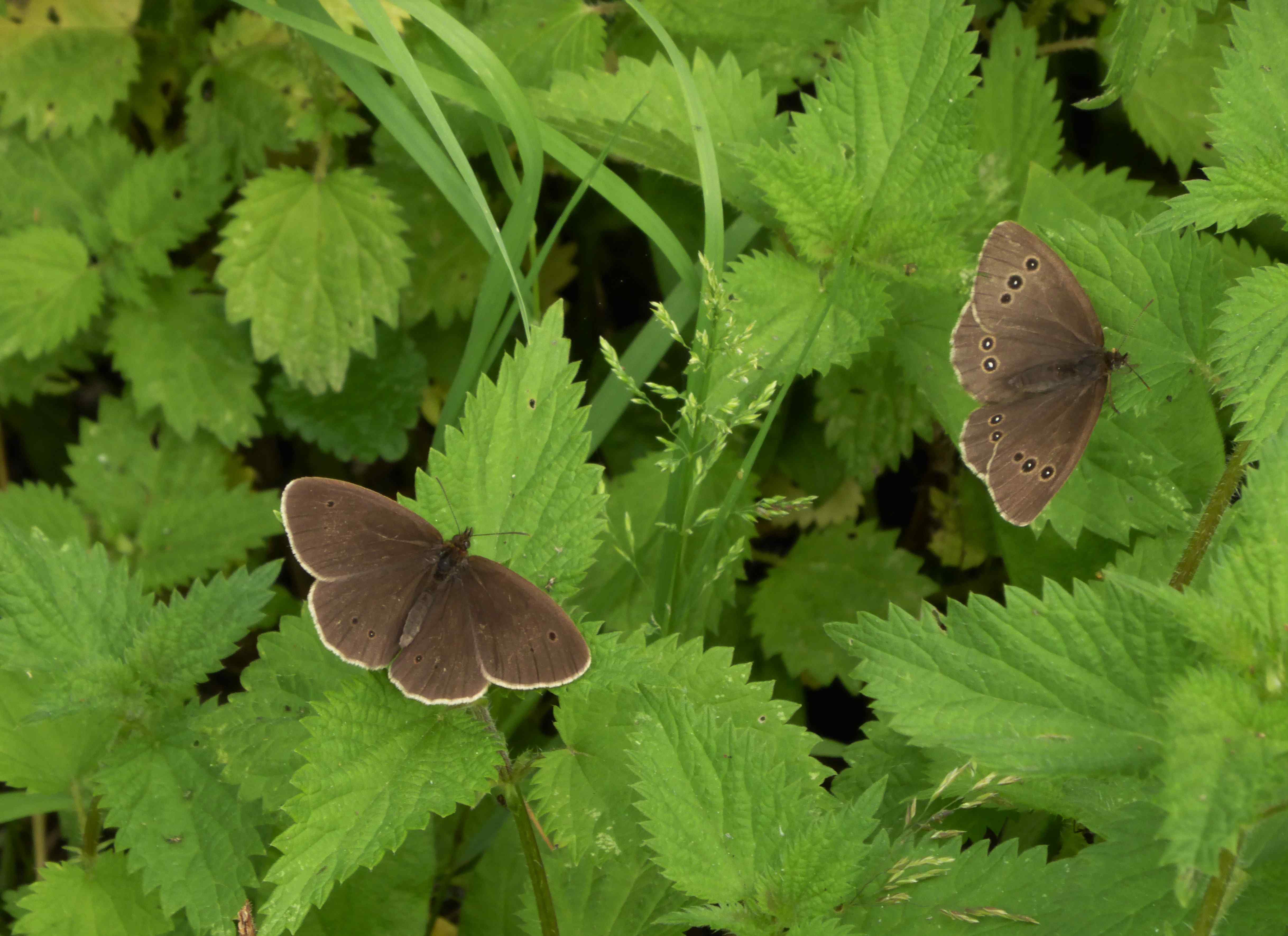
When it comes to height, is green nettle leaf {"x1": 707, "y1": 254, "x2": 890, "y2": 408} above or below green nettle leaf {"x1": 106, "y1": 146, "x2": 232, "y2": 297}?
above

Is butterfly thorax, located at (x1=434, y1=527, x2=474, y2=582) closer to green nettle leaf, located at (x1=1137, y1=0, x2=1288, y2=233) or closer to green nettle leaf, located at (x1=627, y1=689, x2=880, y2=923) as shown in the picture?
green nettle leaf, located at (x1=627, y1=689, x2=880, y2=923)

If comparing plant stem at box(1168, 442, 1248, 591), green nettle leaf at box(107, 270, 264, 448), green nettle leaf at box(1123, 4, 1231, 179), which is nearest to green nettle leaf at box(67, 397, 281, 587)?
green nettle leaf at box(107, 270, 264, 448)

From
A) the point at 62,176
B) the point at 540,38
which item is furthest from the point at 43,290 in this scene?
the point at 540,38

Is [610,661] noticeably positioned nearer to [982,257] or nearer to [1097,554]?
[982,257]

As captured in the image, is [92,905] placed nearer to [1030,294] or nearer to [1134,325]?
[1030,294]

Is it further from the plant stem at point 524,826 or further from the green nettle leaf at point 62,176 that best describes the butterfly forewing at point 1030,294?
the green nettle leaf at point 62,176

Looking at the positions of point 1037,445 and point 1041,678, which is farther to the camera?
point 1037,445
